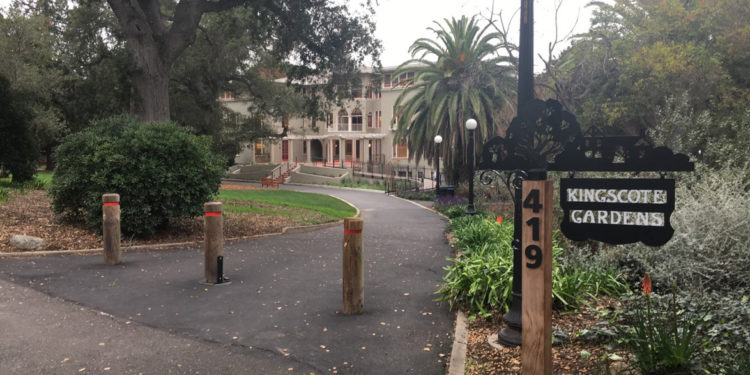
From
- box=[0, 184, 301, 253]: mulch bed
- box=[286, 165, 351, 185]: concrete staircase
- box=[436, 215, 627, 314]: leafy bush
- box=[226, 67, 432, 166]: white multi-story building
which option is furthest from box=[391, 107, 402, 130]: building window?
box=[436, 215, 627, 314]: leafy bush

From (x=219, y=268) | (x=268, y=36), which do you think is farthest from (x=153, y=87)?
(x=219, y=268)

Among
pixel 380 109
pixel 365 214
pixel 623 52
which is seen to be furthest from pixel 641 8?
pixel 380 109

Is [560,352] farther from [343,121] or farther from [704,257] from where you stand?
[343,121]

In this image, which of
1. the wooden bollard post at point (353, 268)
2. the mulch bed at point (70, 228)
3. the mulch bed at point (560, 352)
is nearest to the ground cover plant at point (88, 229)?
the mulch bed at point (70, 228)

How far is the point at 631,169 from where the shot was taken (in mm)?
3961

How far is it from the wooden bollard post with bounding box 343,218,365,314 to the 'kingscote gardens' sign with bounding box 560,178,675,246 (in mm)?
2867

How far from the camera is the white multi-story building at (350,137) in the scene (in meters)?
53.8

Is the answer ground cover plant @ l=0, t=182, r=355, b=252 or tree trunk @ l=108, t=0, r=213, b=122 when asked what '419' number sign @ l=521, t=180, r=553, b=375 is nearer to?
ground cover plant @ l=0, t=182, r=355, b=252

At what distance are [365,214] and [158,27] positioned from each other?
383 inches

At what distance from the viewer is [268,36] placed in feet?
62.0

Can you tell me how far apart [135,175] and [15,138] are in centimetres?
1146

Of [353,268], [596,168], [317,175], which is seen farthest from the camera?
[317,175]

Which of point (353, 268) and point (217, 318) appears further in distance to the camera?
point (353, 268)

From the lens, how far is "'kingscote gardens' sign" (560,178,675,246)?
3.76 m
